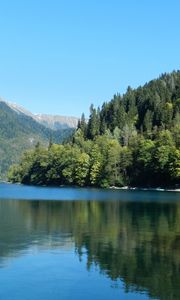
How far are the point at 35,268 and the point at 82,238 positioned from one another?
47.6 ft

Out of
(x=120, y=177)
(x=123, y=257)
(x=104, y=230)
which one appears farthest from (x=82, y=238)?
(x=120, y=177)

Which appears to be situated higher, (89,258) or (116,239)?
(116,239)

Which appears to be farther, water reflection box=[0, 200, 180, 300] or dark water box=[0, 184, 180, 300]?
water reflection box=[0, 200, 180, 300]

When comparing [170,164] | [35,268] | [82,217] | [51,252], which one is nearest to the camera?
[35,268]

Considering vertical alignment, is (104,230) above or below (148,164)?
below

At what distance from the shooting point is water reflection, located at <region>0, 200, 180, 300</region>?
33219mm

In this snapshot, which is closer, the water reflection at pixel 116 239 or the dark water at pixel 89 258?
the dark water at pixel 89 258

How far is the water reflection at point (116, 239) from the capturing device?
3322 centimetres

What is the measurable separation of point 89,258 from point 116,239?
31.8 ft

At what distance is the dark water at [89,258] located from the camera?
2969 cm

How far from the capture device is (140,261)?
3759 centimetres

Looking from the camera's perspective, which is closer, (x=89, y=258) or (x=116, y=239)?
(x=89, y=258)

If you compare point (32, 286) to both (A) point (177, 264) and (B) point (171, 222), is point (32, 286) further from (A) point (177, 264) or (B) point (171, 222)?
(B) point (171, 222)

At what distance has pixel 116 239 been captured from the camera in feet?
159
